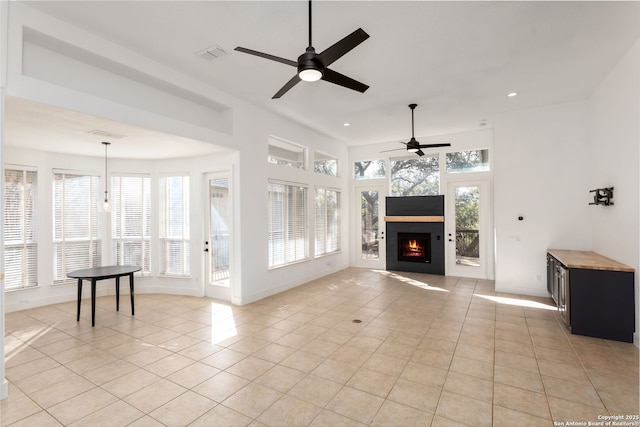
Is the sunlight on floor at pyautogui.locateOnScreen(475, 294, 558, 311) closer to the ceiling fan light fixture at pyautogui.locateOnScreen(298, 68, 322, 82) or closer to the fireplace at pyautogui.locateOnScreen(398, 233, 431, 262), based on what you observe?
the fireplace at pyautogui.locateOnScreen(398, 233, 431, 262)

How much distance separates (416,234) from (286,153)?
3910mm

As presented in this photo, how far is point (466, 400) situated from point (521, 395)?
49 cm

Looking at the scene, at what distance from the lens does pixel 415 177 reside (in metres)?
7.94

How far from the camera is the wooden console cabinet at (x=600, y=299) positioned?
356 centimetres

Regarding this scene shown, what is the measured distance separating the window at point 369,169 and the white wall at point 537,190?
3037 mm

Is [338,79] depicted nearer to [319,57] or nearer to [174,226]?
[319,57]

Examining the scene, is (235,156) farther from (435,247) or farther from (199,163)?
(435,247)

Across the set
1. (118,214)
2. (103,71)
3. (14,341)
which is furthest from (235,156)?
(14,341)

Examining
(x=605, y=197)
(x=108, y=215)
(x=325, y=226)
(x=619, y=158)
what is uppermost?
(x=619, y=158)

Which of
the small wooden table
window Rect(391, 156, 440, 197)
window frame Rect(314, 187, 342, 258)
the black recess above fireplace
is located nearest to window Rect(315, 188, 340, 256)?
window frame Rect(314, 187, 342, 258)

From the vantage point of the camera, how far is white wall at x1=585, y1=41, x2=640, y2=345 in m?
3.49

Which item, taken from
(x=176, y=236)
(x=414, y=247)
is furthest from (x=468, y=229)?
(x=176, y=236)

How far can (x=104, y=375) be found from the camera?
2.96 metres

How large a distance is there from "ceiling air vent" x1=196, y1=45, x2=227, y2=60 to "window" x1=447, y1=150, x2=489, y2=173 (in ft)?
18.9
